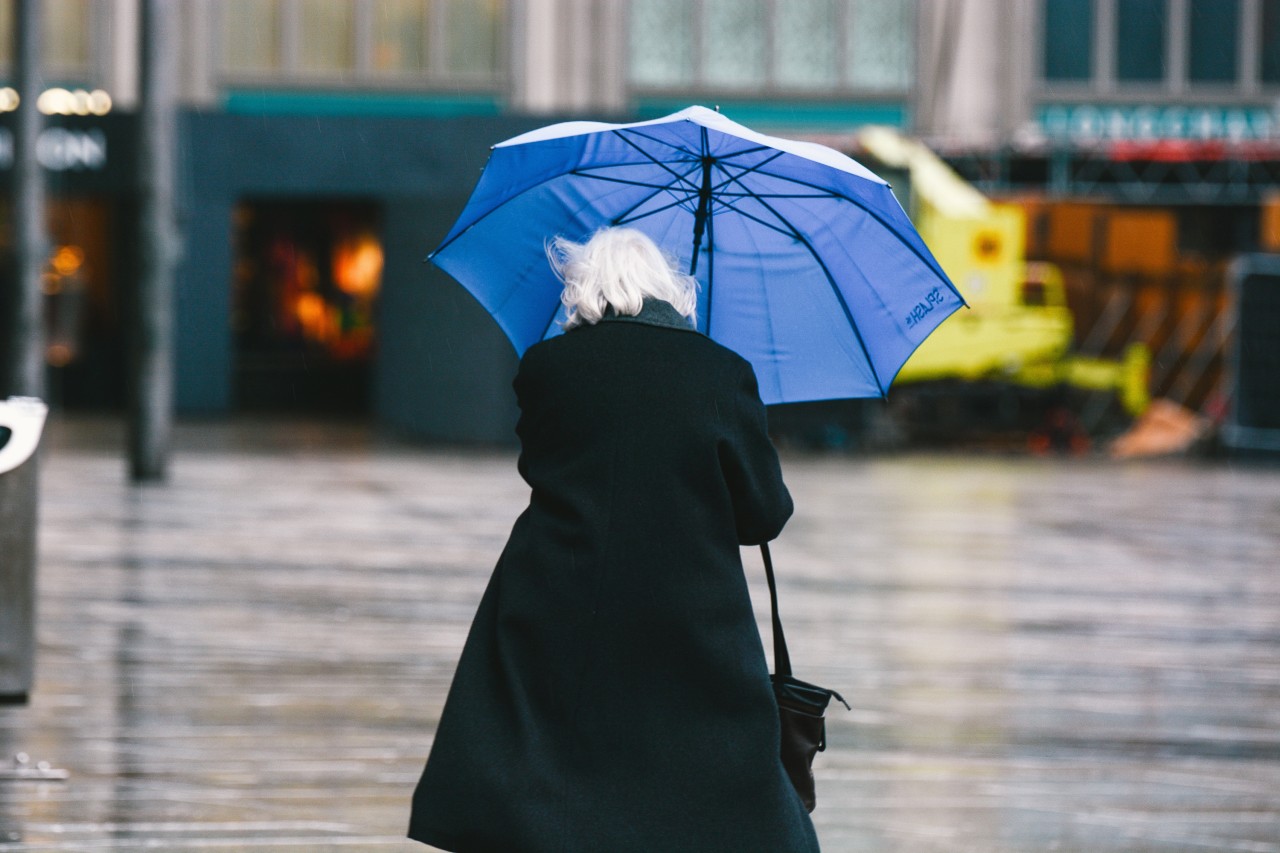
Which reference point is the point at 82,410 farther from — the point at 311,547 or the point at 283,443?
the point at 311,547

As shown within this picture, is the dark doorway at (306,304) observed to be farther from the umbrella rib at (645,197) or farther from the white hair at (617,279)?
the white hair at (617,279)

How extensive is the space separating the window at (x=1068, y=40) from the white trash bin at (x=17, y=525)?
25.3 m

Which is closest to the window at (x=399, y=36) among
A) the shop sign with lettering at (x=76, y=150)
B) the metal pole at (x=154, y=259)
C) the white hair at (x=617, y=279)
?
the shop sign with lettering at (x=76, y=150)

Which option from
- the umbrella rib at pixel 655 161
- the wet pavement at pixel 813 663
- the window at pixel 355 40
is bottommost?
the wet pavement at pixel 813 663

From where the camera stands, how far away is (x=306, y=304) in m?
29.3

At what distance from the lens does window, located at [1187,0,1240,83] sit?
2969 centimetres

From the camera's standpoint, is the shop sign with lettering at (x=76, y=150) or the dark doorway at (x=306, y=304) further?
the dark doorway at (x=306, y=304)

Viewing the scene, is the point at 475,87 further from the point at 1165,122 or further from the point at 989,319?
the point at 1165,122

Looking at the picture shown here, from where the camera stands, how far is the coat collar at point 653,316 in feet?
11.5

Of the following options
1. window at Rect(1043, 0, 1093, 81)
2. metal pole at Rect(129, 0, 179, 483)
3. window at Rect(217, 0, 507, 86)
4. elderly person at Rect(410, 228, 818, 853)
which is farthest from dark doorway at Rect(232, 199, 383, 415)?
elderly person at Rect(410, 228, 818, 853)

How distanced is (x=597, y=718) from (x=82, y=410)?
25.8 meters

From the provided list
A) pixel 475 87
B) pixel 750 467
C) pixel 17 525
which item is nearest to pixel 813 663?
pixel 17 525

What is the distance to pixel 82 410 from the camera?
2773 centimetres

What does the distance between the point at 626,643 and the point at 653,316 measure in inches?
24.9
